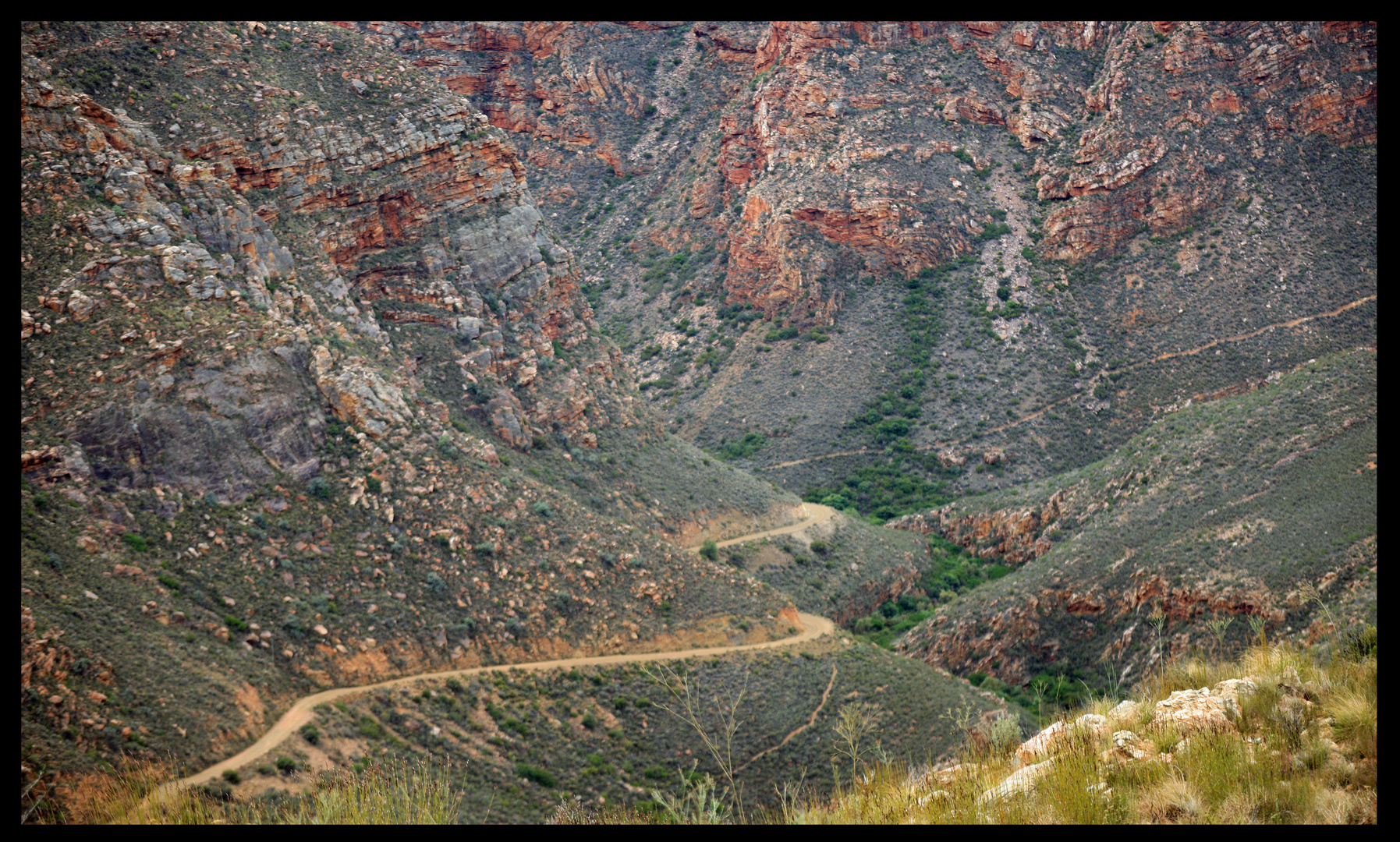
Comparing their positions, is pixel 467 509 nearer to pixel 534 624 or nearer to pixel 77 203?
pixel 534 624

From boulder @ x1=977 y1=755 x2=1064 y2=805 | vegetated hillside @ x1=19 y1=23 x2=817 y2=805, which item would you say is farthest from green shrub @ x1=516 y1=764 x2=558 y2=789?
boulder @ x1=977 y1=755 x2=1064 y2=805

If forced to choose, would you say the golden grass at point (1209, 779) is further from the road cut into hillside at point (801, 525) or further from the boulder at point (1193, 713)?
the road cut into hillside at point (801, 525)

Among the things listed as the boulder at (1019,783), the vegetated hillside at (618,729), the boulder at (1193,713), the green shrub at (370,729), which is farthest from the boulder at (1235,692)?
the green shrub at (370,729)

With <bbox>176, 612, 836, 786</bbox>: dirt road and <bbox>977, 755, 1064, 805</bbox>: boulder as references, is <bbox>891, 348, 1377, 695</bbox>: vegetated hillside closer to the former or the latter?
<bbox>176, 612, 836, 786</bbox>: dirt road

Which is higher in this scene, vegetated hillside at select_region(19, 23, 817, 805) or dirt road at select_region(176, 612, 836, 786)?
vegetated hillside at select_region(19, 23, 817, 805)

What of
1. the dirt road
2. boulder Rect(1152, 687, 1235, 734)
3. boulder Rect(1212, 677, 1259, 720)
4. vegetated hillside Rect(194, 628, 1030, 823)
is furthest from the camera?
vegetated hillside Rect(194, 628, 1030, 823)

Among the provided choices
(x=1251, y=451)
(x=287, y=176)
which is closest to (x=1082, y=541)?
(x=1251, y=451)
